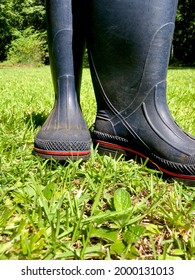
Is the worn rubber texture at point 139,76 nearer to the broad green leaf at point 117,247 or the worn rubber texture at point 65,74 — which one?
the worn rubber texture at point 65,74

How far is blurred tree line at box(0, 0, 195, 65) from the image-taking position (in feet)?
59.8

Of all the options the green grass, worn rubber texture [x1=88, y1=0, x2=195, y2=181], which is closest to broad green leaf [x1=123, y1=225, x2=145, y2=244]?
the green grass

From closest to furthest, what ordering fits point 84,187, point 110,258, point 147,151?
point 110,258 < point 84,187 < point 147,151

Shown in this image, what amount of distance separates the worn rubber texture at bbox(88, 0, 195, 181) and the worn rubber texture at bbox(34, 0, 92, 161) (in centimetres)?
8

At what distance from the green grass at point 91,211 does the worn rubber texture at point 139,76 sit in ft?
0.28

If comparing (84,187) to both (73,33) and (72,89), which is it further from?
(73,33)

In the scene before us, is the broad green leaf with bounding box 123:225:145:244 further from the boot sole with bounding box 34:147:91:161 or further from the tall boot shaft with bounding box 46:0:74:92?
the tall boot shaft with bounding box 46:0:74:92

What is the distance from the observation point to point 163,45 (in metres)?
1.08

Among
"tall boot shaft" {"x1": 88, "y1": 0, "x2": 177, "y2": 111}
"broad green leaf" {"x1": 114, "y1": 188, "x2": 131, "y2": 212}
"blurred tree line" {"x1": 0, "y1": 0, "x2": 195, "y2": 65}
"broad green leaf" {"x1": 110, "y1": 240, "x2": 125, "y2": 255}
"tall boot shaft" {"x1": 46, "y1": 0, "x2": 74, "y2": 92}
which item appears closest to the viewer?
"broad green leaf" {"x1": 110, "y1": 240, "x2": 125, "y2": 255}

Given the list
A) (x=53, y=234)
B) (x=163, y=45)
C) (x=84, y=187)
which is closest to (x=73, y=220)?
(x=53, y=234)

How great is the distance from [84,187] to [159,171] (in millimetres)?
273

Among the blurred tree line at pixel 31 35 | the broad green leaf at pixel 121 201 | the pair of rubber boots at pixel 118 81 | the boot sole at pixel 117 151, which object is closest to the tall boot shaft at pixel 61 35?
the pair of rubber boots at pixel 118 81

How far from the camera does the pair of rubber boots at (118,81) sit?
1.05 meters

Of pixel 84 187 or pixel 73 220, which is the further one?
pixel 84 187
